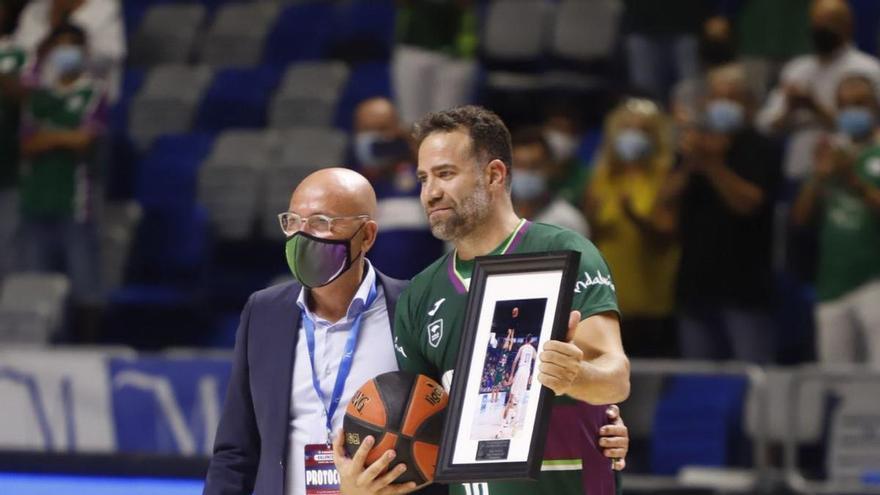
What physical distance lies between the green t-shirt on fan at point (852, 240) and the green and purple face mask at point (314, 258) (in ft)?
16.9

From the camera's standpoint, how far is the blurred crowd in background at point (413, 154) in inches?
360

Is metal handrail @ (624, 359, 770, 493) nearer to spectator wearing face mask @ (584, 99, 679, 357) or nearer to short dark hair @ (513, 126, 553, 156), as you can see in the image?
spectator wearing face mask @ (584, 99, 679, 357)

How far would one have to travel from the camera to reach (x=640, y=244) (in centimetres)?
944

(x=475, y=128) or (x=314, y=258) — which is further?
(x=314, y=258)

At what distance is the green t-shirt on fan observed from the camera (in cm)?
907

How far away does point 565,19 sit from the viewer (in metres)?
12.5

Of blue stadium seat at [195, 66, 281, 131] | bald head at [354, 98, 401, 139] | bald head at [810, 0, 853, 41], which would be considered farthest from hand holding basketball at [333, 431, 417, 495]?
blue stadium seat at [195, 66, 281, 131]

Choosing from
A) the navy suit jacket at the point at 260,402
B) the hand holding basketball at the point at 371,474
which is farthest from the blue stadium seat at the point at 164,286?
the hand holding basketball at the point at 371,474

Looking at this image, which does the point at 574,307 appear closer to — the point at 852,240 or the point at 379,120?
the point at 852,240

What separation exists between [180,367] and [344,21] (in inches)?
228

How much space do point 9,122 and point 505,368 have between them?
801cm

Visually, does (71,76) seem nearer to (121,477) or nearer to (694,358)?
(121,477)

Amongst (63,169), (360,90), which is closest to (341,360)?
(63,169)

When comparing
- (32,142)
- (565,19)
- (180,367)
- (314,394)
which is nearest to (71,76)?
(32,142)
